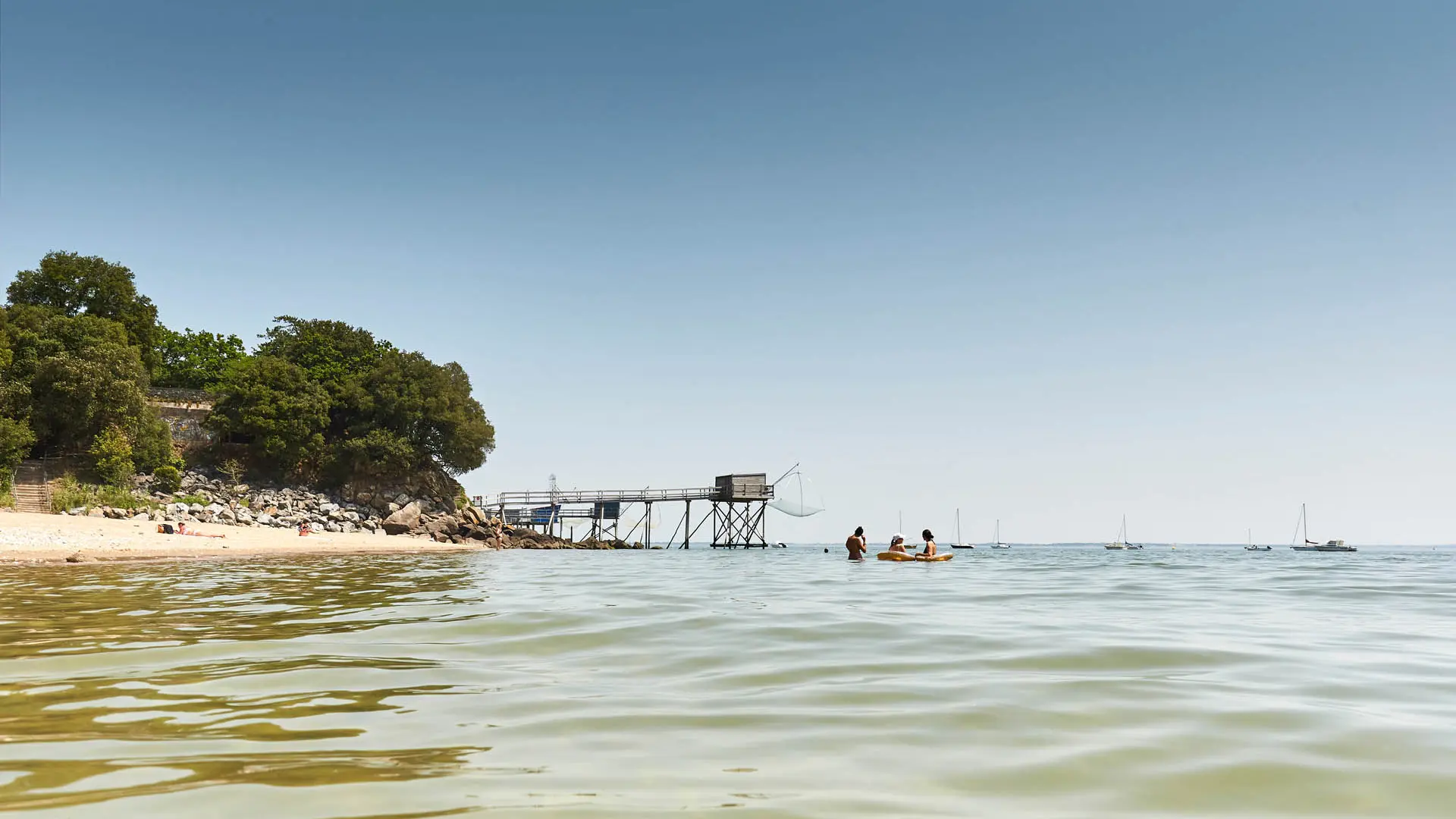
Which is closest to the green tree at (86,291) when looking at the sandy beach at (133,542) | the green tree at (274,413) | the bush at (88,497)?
the green tree at (274,413)

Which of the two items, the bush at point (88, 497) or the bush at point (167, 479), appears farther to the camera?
the bush at point (167, 479)

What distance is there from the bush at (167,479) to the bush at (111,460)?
2.85m

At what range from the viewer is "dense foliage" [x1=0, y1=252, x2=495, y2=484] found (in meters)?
36.0

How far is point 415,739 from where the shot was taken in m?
3.43

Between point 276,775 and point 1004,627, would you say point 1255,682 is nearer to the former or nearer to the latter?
point 1004,627

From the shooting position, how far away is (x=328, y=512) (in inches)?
1759

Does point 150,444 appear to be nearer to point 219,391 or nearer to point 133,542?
point 219,391

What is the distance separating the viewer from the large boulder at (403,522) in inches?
1762

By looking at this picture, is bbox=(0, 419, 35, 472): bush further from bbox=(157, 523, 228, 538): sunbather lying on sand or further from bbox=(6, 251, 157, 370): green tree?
bbox=(6, 251, 157, 370): green tree

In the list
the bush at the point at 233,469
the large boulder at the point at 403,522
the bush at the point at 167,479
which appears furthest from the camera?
the bush at the point at 233,469

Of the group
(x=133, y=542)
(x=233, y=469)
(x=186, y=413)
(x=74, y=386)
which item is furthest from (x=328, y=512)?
(x=133, y=542)

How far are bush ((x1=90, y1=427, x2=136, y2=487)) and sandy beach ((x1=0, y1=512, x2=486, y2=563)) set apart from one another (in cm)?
611

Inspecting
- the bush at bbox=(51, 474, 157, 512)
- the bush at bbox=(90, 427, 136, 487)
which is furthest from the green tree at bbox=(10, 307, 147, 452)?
the bush at bbox=(51, 474, 157, 512)

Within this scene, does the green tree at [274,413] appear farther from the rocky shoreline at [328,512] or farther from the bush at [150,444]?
the bush at [150,444]
